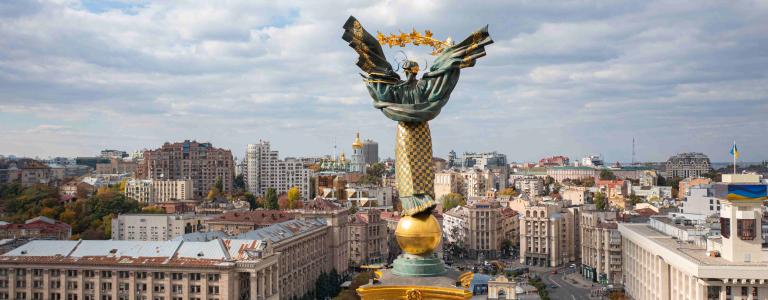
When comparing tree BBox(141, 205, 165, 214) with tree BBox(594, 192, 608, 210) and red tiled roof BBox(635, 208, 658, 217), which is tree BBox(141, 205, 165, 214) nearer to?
red tiled roof BBox(635, 208, 658, 217)

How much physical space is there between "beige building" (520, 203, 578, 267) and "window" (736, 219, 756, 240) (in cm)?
4340

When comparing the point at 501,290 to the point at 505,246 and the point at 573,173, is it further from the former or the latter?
the point at 573,173

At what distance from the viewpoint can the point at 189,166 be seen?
5271 inches

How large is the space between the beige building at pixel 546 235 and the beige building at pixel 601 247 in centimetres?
541

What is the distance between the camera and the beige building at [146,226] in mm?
80012

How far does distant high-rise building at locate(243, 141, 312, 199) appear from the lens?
14100cm

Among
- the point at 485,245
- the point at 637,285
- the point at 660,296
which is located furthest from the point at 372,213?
the point at 660,296

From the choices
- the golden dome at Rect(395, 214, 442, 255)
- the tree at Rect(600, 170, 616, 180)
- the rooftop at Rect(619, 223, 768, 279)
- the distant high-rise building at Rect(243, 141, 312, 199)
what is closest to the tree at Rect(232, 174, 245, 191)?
the distant high-rise building at Rect(243, 141, 312, 199)

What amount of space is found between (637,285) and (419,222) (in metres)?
44.2

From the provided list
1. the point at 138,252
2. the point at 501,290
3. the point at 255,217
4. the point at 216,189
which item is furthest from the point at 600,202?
the point at 138,252

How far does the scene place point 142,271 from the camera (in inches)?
1988

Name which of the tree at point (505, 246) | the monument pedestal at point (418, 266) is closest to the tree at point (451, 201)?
the tree at point (505, 246)

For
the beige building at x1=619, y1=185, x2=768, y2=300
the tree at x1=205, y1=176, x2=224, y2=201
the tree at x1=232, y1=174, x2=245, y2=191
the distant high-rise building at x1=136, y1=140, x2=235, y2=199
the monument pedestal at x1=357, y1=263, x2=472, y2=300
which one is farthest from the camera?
the tree at x1=232, y1=174, x2=245, y2=191

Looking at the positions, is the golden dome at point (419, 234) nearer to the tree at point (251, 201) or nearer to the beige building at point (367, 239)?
the beige building at point (367, 239)
